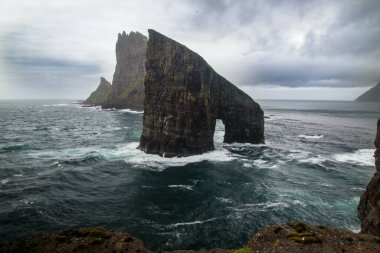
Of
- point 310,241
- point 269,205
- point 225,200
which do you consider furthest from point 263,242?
point 225,200

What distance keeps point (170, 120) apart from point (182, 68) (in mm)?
12521

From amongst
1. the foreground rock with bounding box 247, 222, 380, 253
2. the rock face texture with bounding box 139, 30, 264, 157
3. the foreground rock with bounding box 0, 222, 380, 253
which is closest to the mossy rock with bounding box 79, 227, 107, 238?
the foreground rock with bounding box 0, 222, 380, 253

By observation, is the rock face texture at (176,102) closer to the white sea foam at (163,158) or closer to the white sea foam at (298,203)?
the white sea foam at (163,158)

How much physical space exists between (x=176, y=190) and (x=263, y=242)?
24258mm

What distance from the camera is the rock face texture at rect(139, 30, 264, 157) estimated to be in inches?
2579

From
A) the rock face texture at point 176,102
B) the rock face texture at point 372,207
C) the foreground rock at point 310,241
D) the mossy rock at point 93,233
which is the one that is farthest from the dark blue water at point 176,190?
the foreground rock at point 310,241

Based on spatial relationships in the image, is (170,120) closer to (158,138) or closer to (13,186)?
(158,138)

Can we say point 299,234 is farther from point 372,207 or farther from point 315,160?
point 315,160

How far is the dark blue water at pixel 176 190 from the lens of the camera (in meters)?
32.0

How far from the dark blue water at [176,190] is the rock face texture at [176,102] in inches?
156

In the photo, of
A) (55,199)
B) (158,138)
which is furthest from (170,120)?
(55,199)

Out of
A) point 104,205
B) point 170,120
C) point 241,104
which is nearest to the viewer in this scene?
point 104,205

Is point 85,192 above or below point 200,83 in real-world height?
below

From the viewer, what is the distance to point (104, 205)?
124 ft
